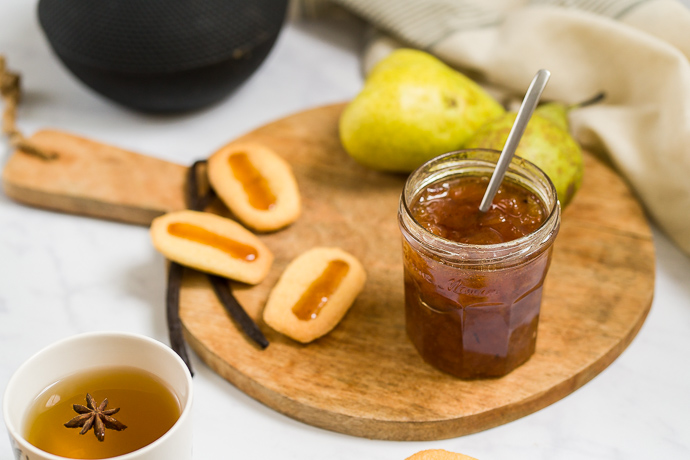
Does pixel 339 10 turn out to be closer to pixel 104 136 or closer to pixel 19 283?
pixel 104 136

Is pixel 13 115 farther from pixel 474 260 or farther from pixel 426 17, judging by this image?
pixel 474 260

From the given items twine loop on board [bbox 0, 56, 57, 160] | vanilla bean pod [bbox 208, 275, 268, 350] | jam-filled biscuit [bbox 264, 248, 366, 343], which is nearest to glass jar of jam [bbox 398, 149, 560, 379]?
jam-filled biscuit [bbox 264, 248, 366, 343]

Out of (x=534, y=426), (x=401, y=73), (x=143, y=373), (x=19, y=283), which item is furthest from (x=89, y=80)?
(x=534, y=426)

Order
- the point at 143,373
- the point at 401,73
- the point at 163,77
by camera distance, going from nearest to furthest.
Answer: the point at 143,373 < the point at 401,73 < the point at 163,77

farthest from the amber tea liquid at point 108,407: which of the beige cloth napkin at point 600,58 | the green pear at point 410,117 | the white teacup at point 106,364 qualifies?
the beige cloth napkin at point 600,58

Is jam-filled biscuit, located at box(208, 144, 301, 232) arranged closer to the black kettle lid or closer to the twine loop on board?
the black kettle lid

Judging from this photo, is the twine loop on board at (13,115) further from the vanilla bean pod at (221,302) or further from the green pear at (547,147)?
the green pear at (547,147)

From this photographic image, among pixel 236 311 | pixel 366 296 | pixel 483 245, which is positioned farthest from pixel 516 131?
pixel 236 311
